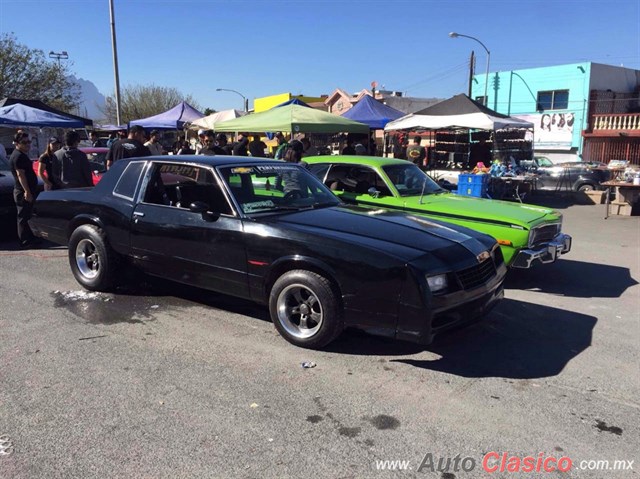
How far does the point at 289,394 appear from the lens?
352 centimetres

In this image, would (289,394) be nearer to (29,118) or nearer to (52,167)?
(52,167)

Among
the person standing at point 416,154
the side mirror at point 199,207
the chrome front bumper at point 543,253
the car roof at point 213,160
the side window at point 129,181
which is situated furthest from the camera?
the person standing at point 416,154

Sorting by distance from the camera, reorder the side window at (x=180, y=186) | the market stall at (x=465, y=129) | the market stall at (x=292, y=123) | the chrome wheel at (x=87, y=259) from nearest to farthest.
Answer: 1. the side window at (x=180, y=186)
2. the chrome wheel at (x=87, y=259)
3. the market stall at (x=292, y=123)
4. the market stall at (x=465, y=129)

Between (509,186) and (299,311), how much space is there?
1263 centimetres

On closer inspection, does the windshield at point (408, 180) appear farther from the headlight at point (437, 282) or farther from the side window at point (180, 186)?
the headlight at point (437, 282)

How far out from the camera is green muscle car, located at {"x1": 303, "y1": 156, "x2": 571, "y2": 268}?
19.8ft

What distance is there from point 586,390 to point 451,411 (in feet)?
3.64

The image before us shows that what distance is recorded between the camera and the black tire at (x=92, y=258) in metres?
5.53

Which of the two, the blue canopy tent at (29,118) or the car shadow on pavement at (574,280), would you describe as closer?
the car shadow on pavement at (574,280)

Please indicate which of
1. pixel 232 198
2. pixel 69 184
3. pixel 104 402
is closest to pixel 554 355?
pixel 232 198

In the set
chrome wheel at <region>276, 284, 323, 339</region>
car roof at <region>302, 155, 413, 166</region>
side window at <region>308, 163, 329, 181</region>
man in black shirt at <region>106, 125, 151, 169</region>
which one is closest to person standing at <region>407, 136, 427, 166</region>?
car roof at <region>302, 155, 413, 166</region>

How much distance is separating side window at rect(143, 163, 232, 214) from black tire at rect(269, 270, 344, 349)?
1255mm

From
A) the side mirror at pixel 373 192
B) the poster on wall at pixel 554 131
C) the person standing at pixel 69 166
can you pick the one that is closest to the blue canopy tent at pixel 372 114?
the side mirror at pixel 373 192

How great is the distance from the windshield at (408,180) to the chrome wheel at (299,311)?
3247 millimetres
